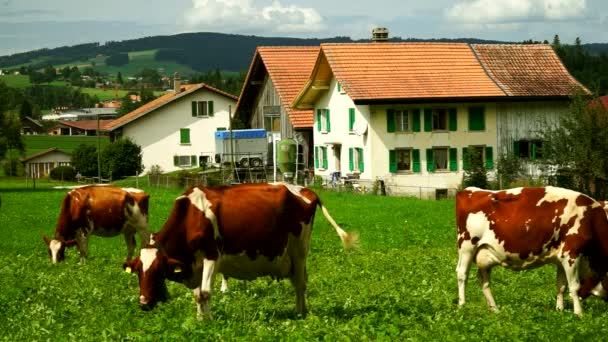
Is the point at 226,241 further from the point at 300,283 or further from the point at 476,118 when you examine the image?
the point at 476,118

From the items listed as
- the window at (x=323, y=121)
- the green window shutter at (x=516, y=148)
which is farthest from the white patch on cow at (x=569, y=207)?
the window at (x=323, y=121)

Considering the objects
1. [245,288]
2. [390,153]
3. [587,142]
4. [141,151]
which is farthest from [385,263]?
[141,151]

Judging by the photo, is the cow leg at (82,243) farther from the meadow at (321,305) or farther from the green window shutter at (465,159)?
the green window shutter at (465,159)

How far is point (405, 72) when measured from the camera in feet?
183

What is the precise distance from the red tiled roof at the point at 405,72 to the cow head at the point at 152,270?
3924 centimetres

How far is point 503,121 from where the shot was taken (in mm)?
56156

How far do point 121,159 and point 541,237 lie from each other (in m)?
65.7

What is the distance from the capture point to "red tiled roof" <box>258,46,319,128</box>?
208 feet

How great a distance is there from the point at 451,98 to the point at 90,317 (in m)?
41.5

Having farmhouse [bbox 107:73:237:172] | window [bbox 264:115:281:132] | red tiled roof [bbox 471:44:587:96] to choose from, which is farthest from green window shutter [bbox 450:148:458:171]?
farmhouse [bbox 107:73:237:172]

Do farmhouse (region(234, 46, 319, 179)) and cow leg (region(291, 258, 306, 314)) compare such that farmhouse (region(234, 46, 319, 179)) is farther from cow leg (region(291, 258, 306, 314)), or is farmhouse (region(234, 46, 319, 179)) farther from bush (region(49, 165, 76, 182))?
cow leg (region(291, 258, 306, 314))

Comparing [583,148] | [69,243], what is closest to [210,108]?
[583,148]

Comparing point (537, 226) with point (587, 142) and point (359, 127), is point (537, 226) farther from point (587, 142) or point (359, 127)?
point (359, 127)

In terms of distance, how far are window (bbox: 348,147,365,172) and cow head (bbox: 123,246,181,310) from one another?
41.5m
